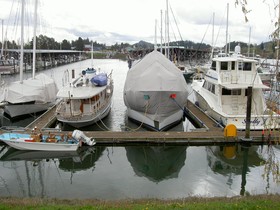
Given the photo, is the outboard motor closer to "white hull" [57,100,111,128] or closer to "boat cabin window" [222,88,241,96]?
"white hull" [57,100,111,128]

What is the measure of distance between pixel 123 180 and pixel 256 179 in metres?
6.97

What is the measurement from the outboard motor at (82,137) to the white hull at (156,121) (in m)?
5.28

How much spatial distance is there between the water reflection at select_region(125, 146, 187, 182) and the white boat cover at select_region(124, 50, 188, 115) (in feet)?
11.6

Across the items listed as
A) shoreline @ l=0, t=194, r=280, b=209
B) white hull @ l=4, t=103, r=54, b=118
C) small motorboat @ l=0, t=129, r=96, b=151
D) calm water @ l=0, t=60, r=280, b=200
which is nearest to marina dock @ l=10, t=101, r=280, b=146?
calm water @ l=0, t=60, r=280, b=200

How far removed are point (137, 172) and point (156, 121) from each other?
6.06 m

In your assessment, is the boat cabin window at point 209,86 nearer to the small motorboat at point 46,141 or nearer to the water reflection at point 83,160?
the water reflection at point 83,160

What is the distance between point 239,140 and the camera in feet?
64.4

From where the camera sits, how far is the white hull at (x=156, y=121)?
72.9ft

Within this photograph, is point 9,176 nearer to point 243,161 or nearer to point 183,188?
point 183,188

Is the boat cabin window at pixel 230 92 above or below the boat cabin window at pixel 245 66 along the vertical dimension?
below

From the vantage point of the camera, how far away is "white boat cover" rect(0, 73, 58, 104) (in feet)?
88.7

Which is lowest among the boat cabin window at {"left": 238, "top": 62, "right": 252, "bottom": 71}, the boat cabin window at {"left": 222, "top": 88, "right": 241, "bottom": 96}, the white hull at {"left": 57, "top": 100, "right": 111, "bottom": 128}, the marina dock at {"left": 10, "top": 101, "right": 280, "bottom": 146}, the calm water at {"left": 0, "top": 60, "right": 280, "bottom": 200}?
the calm water at {"left": 0, "top": 60, "right": 280, "bottom": 200}

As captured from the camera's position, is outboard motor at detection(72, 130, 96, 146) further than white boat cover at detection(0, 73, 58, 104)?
No

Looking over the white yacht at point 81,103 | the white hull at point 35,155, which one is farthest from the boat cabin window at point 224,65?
the white hull at point 35,155
